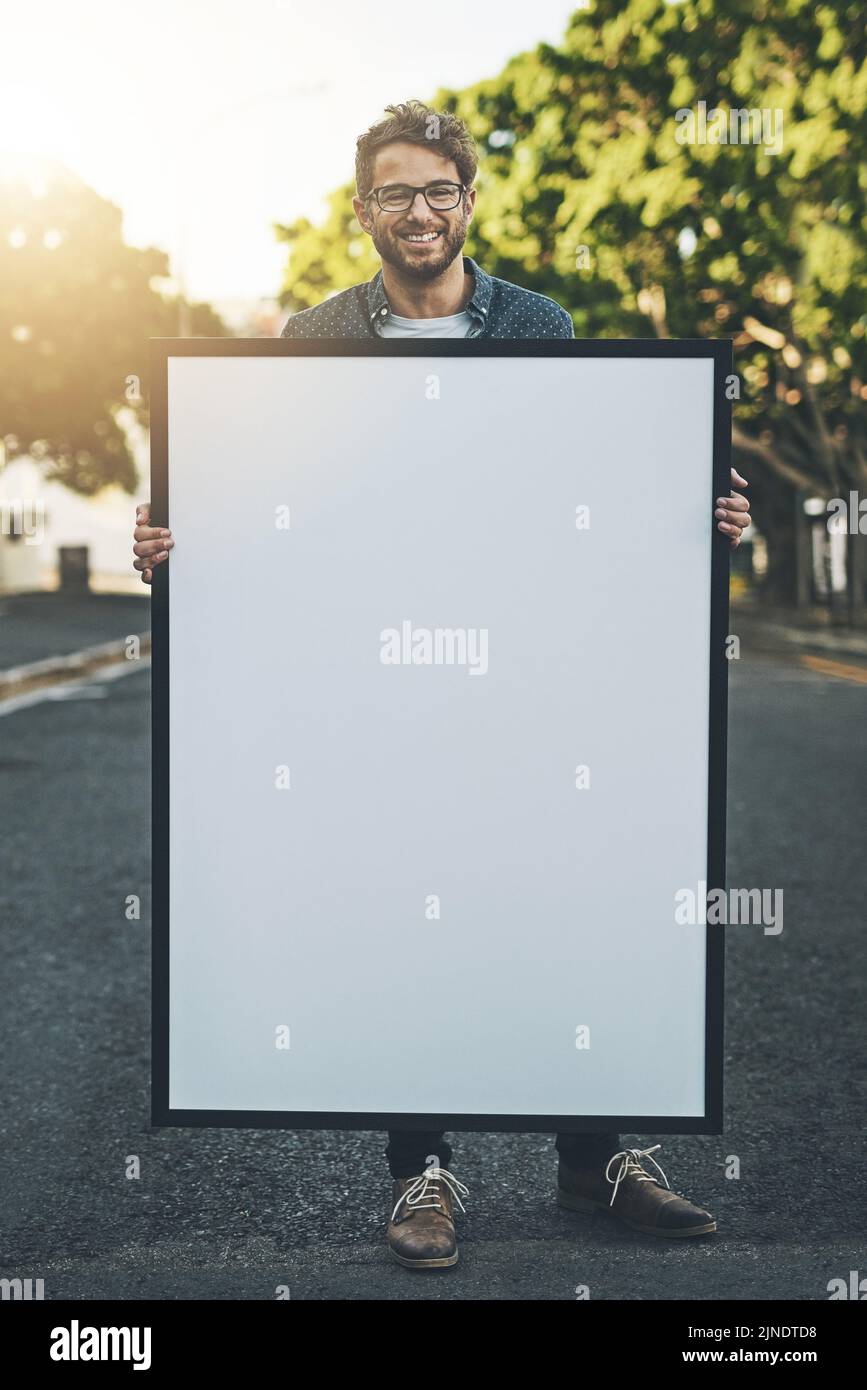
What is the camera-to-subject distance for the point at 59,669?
18797 millimetres

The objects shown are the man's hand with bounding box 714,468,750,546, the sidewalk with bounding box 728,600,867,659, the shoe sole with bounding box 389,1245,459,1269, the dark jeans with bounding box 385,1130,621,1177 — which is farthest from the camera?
the sidewalk with bounding box 728,600,867,659

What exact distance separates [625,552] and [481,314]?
2.31 ft

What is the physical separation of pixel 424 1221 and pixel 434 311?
1.99 metres

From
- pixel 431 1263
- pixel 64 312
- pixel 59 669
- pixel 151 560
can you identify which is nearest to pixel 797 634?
pixel 59 669

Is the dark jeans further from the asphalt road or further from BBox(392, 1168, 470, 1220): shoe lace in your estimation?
the asphalt road

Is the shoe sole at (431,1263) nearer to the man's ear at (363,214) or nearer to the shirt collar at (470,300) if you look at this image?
the shirt collar at (470,300)

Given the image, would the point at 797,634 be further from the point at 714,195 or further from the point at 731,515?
→ the point at 731,515

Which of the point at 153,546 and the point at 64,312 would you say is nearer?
the point at 153,546

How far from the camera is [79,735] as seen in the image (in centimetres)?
1325

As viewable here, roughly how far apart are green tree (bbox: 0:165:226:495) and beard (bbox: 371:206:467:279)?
117 ft

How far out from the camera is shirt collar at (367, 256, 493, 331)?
3672 mm

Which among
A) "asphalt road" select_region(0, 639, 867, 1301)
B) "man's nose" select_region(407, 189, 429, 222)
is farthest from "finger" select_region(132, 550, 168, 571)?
"asphalt road" select_region(0, 639, 867, 1301)

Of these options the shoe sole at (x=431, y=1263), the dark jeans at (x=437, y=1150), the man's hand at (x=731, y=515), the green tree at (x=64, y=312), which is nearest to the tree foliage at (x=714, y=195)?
the green tree at (x=64, y=312)

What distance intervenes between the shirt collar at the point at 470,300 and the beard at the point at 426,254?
68 mm
